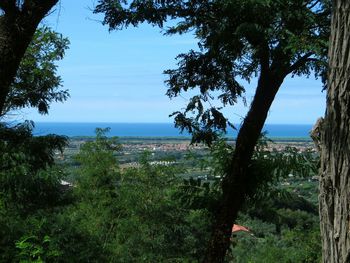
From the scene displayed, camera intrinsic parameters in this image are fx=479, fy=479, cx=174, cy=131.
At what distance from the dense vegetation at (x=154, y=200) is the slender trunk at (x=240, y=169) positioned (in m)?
0.29

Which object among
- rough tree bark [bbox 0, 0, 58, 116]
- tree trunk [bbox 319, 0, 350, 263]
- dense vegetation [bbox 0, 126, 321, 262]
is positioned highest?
rough tree bark [bbox 0, 0, 58, 116]

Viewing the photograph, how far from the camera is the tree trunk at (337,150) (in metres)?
2.00

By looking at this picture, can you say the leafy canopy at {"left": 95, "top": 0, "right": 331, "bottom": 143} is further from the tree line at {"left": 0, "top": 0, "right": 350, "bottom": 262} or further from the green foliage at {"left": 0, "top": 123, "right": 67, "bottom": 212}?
the green foliage at {"left": 0, "top": 123, "right": 67, "bottom": 212}

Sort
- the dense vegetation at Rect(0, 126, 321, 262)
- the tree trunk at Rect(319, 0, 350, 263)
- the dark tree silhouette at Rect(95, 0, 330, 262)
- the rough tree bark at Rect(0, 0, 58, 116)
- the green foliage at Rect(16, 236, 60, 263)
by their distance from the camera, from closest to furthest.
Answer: the tree trunk at Rect(319, 0, 350, 263), the green foliage at Rect(16, 236, 60, 263), the rough tree bark at Rect(0, 0, 58, 116), the dark tree silhouette at Rect(95, 0, 330, 262), the dense vegetation at Rect(0, 126, 321, 262)

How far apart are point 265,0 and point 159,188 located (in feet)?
34.5

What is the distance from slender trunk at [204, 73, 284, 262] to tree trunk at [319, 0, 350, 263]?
4479mm

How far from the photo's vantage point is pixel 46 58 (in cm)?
881

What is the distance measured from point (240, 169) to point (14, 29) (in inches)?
144

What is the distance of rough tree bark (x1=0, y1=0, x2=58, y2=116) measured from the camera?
4.18 meters

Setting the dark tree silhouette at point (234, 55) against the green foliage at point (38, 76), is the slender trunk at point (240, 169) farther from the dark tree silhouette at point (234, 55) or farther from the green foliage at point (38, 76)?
the green foliage at point (38, 76)

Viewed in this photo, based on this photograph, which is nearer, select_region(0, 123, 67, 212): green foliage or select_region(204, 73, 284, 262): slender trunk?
select_region(0, 123, 67, 212): green foliage

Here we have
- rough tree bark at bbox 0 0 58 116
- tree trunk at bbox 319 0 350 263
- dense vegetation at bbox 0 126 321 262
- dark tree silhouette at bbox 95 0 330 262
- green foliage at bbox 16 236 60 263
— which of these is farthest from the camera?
dense vegetation at bbox 0 126 321 262

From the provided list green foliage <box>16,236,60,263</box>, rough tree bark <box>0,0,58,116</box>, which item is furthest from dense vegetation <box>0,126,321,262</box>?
green foliage <box>16,236,60,263</box>

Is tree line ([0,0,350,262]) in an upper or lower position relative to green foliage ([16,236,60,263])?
upper
